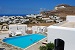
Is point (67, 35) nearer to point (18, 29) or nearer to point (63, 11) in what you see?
point (18, 29)

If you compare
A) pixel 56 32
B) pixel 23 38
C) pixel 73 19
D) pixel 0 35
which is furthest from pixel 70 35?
pixel 0 35

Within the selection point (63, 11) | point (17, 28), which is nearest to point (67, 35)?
point (17, 28)

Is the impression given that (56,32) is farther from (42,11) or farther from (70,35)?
(42,11)

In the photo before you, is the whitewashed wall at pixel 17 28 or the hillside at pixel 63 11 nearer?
the whitewashed wall at pixel 17 28

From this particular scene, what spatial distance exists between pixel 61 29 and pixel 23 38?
6.99 metres

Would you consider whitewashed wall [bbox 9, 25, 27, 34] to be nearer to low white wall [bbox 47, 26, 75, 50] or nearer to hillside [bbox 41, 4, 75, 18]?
low white wall [bbox 47, 26, 75, 50]

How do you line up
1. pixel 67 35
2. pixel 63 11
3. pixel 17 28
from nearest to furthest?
pixel 67 35 → pixel 17 28 → pixel 63 11

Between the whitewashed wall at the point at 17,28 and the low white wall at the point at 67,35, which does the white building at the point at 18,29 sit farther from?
the low white wall at the point at 67,35

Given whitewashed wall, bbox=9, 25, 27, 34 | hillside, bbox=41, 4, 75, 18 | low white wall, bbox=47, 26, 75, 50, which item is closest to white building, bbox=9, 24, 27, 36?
whitewashed wall, bbox=9, 25, 27, 34

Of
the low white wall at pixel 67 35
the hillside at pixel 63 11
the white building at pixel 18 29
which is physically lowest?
the white building at pixel 18 29

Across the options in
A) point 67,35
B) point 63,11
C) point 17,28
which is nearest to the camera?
point 67,35

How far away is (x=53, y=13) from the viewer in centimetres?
5722

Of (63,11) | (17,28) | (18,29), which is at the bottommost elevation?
(18,29)

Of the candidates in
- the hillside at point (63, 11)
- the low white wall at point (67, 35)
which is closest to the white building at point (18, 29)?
the low white wall at point (67, 35)
